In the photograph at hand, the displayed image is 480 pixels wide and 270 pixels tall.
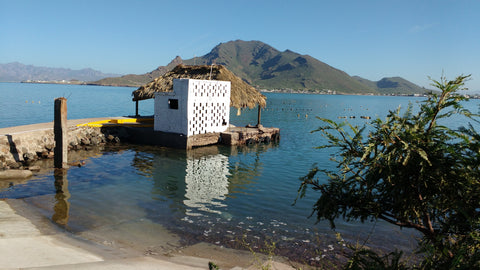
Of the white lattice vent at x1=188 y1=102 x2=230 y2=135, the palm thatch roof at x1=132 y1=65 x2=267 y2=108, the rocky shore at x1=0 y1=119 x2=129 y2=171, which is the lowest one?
the rocky shore at x1=0 y1=119 x2=129 y2=171

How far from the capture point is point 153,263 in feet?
Result: 27.5

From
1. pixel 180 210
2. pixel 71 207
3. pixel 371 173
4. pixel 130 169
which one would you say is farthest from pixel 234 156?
pixel 371 173

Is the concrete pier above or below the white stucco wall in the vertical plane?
below

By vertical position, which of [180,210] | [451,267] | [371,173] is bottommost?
[180,210]

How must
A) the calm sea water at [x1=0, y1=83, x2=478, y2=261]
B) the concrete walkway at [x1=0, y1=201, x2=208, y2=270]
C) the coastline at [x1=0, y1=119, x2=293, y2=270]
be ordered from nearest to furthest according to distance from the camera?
the concrete walkway at [x1=0, y1=201, x2=208, y2=270] < the coastline at [x1=0, y1=119, x2=293, y2=270] < the calm sea water at [x1=0, y1=83, x2=478, y2=261]

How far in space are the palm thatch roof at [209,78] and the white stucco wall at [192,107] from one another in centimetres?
220

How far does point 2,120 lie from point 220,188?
38.1 m

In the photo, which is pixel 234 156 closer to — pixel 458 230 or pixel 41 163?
pixel 41 163

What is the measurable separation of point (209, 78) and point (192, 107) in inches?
208

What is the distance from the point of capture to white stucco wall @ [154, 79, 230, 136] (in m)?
25.0

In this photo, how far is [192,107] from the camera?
82.6 feet

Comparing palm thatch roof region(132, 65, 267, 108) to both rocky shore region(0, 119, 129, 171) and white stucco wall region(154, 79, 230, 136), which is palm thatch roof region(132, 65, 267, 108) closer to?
white stucco wall region(154, 79, 230, 136)

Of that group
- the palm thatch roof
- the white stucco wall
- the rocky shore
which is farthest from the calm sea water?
the palm thatch roof

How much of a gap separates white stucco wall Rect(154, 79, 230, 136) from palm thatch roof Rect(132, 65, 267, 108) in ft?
7.21
